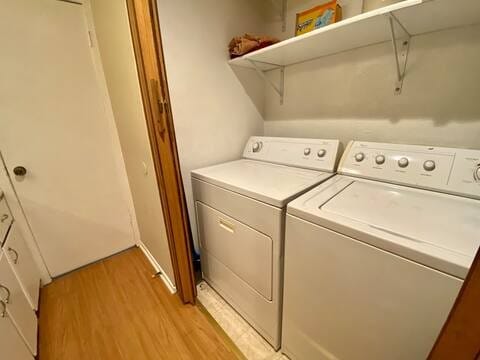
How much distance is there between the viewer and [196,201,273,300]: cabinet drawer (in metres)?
1.09

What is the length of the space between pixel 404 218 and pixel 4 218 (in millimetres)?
2225

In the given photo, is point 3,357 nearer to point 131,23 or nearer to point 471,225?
point 131,23

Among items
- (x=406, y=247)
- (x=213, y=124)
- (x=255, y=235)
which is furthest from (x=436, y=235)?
(x=213, y=124)

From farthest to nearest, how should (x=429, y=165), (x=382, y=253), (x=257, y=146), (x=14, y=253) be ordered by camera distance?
1. (x=257, y=146)
2. (x=14, y=253)
3. (x=429, y=165)
4. (x=382, y=253)

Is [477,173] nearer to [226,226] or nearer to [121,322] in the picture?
[226,226]

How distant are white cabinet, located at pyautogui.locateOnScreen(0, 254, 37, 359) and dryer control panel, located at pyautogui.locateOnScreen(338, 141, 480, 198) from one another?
189 centimetres

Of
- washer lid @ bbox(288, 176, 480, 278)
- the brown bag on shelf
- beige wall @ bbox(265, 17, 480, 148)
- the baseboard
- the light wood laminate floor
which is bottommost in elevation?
the light wood laminate floor

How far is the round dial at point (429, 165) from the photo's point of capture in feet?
3.14

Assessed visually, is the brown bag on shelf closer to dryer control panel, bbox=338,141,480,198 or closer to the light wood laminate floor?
dryer control panel, bbox=338,141,480,198

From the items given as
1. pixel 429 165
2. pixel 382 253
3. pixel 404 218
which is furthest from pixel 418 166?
pixel 382 253

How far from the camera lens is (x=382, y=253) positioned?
0.67 meters

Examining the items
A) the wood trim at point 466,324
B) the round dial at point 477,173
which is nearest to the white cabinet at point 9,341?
the wood trim at point 466,324

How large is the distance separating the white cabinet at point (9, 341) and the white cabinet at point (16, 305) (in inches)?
1.3

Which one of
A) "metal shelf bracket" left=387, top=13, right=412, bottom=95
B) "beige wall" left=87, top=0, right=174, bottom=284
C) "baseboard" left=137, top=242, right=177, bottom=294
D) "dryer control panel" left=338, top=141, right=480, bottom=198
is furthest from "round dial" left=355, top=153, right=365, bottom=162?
"baseboard" left=137, top=242, right=177, bottom=294
